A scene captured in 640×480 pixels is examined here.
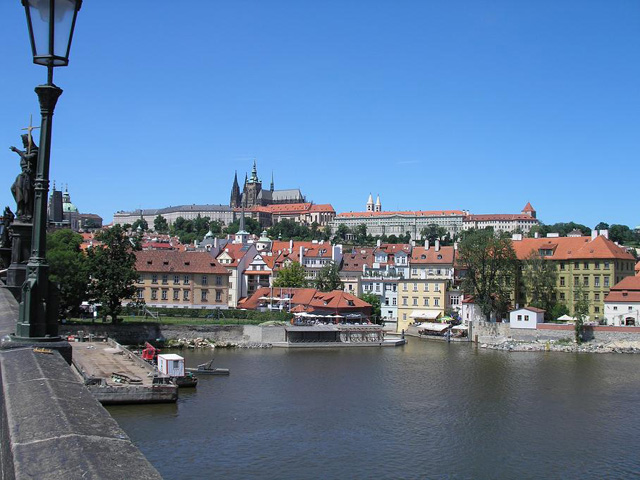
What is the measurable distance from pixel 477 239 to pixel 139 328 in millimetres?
28805

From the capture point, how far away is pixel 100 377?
1177 inches

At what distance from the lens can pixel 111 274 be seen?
154ft

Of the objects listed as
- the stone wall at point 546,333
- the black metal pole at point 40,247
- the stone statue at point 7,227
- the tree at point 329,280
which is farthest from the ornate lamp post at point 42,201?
the tree at point 329,280

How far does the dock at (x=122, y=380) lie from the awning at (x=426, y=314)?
31.8m

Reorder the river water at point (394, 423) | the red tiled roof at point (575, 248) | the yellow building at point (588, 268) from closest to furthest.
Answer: the river water at point (394, 423) < the yellow building at point (588, 268) < the red tiled roof at point (575, 248)

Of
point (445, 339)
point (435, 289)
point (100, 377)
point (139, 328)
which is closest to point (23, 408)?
point (100, 377)

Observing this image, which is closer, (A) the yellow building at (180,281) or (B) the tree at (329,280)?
(A) the yellow building at (180,281)

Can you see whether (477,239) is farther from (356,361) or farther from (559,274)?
(356,361)

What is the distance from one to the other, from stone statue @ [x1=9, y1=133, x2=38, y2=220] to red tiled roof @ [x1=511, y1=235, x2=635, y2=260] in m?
55.4

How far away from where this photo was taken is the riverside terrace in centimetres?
357

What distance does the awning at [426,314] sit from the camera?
62.1 meters

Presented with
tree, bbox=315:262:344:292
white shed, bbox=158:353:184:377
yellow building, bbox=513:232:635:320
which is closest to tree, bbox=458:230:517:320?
yellow building, bbox=513:232:635:320

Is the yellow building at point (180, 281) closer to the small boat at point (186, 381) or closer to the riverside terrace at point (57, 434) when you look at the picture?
the small boat at point (186, 381)

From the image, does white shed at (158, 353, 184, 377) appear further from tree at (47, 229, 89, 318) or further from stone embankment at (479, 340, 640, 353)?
stone embankment at (479, 340, 640, 353)
